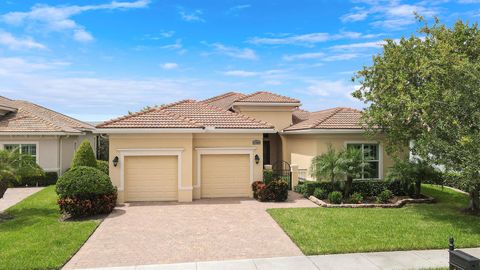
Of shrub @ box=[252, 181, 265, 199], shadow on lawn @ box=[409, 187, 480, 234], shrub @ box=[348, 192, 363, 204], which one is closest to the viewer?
shadow on lawn @ box=[409, 187, 480, 234]

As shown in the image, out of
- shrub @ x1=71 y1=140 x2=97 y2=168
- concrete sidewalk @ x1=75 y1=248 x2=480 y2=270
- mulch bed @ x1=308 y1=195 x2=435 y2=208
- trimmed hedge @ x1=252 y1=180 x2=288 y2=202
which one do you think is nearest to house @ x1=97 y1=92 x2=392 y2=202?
trimmed hedge @ x1=252 y1=180 x2=288 y2=202

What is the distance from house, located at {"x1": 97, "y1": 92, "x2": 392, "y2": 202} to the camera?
15.5 metres

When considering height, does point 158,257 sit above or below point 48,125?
below

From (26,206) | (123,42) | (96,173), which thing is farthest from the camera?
(123,42)

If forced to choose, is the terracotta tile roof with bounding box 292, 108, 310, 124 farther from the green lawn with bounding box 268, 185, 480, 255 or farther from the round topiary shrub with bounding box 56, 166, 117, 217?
the round topiary shrub with bounding box 56, 166, 117, 217

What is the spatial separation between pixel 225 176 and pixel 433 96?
9213 millimetres

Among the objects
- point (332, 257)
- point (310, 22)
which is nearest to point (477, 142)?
point (332, 257)

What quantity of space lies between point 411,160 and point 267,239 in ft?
30.9

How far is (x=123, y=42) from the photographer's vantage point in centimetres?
1802

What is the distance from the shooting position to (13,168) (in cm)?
1306

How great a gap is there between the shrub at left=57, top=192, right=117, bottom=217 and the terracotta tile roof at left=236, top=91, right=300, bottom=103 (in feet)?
40.7

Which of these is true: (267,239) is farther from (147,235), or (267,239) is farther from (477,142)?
(477,142)

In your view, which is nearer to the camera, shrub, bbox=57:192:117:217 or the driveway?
the driveway

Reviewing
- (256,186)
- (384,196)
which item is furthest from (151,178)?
(384,196)
